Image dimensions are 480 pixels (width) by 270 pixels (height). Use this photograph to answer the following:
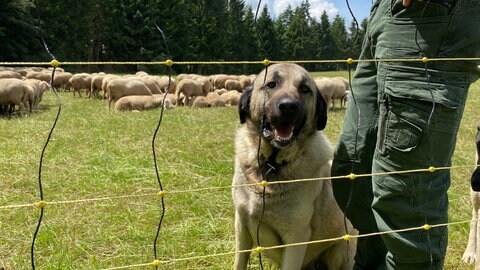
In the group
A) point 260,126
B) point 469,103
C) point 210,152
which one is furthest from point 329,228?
point 469,103

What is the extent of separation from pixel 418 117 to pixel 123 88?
42.5 feet

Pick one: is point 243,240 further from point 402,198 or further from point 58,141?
point 58,141

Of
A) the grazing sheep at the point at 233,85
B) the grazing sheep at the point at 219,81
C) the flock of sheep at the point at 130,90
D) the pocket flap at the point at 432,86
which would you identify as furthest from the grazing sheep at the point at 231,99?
the pocket flap at the point at 432,86

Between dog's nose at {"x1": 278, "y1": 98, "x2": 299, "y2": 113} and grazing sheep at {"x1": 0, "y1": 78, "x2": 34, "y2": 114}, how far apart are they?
988cm

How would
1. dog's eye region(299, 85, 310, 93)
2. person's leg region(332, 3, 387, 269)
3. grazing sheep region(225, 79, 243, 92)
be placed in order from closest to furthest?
person's leg region(332, 3, 387, 269) → dog's eye region(299, 85, 310, 93) → grazing sheep region(225, 79, 243, 92)

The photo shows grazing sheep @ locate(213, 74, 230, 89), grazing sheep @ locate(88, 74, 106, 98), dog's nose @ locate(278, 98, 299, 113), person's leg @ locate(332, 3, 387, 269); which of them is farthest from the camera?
grazing sheep @ locate(213, 74, 230, 89)

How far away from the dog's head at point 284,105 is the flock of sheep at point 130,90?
6300 millimetres

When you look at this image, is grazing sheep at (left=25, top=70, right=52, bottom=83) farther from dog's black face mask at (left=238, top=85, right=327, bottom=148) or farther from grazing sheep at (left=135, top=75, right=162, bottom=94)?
dog's black face mask at (left=238, top=85, right=327, bottom=148)

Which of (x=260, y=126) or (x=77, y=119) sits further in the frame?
(x=77, y=119)

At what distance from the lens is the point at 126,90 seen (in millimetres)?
13953

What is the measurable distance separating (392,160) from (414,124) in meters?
0.17

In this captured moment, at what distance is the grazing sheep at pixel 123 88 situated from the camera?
13.8 meters

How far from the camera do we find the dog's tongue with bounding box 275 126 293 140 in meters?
2.51

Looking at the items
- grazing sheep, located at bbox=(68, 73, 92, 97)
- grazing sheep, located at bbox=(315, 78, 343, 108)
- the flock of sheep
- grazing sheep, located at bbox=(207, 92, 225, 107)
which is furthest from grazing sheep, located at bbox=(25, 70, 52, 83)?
grazing sheep, located at bbox=(315, 78, 343, 108)
